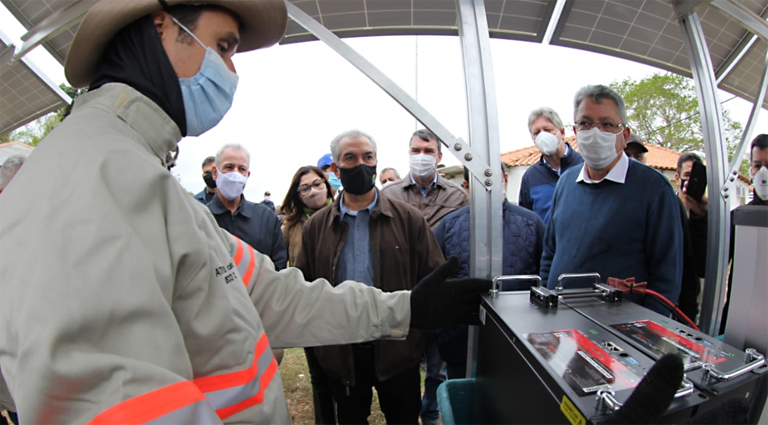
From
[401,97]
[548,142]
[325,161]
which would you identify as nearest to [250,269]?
[401,97]

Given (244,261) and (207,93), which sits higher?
(207,93)

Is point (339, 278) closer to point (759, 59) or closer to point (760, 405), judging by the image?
point (760, 405)

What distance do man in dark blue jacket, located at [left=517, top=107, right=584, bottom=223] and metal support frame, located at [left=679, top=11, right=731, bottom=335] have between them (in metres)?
0.81

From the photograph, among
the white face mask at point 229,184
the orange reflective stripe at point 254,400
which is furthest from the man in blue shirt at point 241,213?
the orange reflective stripe at point 254,400

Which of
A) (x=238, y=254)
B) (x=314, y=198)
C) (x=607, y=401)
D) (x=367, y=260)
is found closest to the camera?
(x=607, y=401)

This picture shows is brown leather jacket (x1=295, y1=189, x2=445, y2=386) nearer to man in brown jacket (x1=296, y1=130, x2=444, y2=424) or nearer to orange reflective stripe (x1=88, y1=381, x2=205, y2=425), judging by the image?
man in brown jacket (x1=296, y1=130, x2=444, y2=424)

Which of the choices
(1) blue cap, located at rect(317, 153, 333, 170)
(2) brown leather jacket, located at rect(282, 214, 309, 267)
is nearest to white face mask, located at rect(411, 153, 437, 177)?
(2) brown leather jacket, located at rect(282, 214, 309, 267)

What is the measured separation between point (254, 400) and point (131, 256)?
477 millimetres

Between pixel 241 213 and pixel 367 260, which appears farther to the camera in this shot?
pixel 241 213

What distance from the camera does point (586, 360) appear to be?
0.84 meters

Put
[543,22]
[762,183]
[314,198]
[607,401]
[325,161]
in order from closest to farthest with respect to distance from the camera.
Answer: [607,401]
[543,22]
[762,183]
[314,198]
[325,161]

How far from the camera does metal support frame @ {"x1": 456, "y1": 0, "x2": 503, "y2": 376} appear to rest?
1.49 metres

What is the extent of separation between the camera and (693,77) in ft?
7.42

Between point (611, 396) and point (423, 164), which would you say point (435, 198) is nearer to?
point (423, 164)
